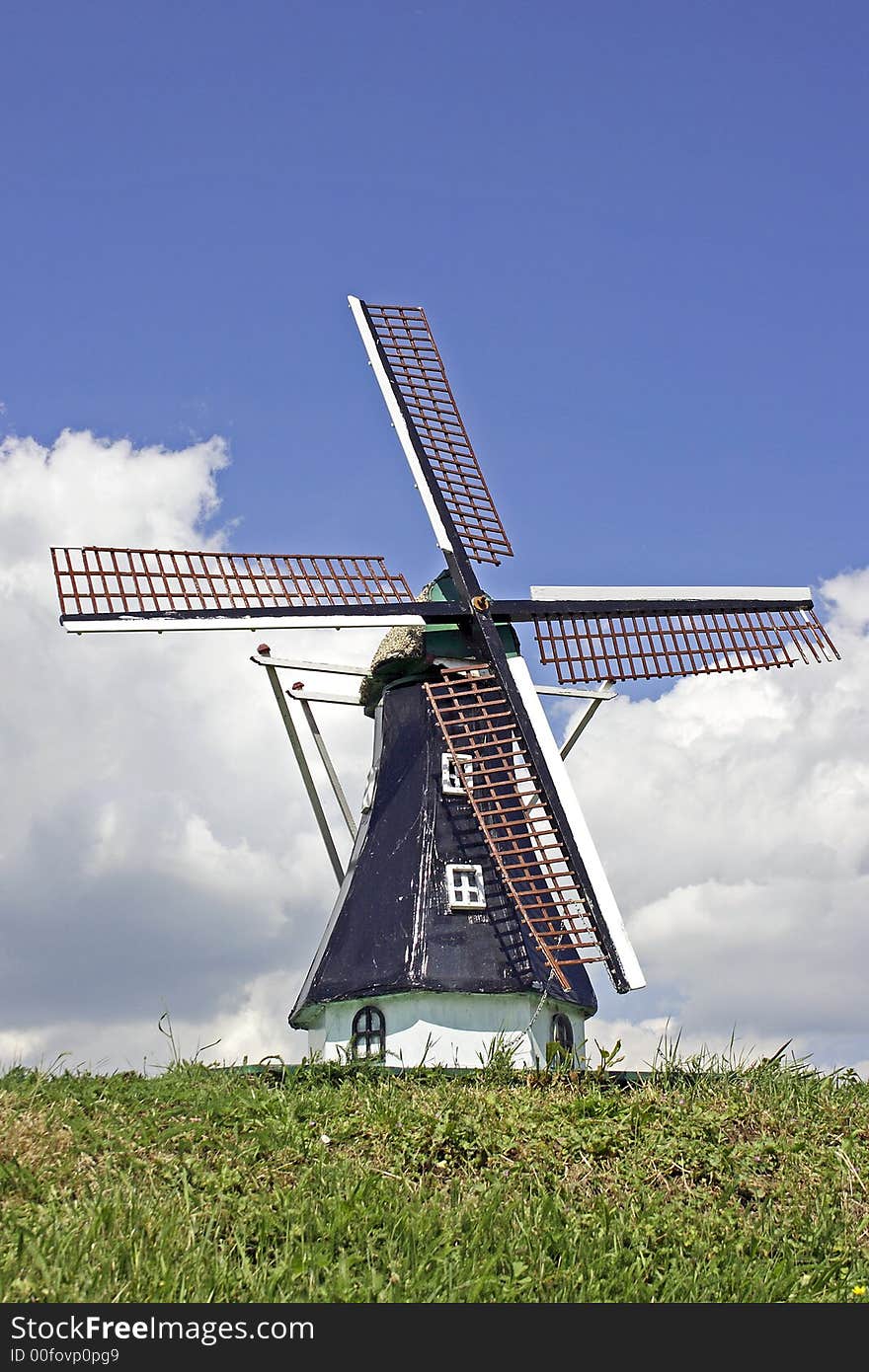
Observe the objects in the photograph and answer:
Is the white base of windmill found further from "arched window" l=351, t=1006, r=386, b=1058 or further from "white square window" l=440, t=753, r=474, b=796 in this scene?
"white square window" l=440, t=753, r=474, b=796

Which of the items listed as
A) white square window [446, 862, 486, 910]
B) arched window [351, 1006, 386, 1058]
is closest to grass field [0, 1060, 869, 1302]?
arched window [351, 1006, 386, 1058]

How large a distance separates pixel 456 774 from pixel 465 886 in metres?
1.13

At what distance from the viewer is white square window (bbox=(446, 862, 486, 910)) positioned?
13.2 metres

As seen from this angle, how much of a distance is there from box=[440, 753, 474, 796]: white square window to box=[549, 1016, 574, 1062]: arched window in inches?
96.6

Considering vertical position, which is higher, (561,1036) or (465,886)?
(465,886)

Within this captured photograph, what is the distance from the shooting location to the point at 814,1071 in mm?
11883

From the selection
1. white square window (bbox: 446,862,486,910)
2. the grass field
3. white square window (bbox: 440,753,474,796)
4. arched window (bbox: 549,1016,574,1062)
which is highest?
white square window (bbox: 440,753,474,796)

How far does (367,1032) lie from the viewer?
1302 cm

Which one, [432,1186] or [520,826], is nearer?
[432,1186]

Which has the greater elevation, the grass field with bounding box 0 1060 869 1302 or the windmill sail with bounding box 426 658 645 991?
the windmill sail with bounding box 426 658 645 991

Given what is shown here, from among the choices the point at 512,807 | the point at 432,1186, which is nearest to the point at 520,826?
the point at 512,807

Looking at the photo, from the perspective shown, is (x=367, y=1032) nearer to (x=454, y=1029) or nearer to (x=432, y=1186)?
(x=454, y=1029)
